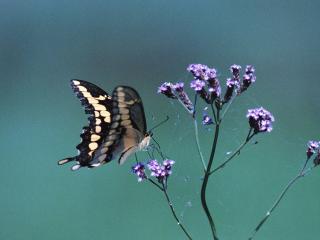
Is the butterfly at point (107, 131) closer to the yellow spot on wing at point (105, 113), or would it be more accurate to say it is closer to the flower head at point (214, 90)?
the yellow spot on wing at point (105, 113)

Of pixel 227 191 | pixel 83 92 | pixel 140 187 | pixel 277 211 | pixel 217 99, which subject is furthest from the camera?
pixel 140 187

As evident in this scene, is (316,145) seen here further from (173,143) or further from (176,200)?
(173,143)

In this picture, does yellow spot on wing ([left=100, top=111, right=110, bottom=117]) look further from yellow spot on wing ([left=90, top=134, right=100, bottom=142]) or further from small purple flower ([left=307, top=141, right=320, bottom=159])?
small purple flower ([left=307, top=141, right=320, bottom=159])

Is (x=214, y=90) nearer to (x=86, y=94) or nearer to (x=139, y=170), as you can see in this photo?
(x=139, y=170)

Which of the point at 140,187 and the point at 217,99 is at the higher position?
the point at 140,187

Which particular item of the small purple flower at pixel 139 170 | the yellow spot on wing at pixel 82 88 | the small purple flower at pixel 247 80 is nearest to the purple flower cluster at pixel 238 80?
the small purple flower at pixel 247 80

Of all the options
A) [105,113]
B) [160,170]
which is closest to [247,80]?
[160,170]

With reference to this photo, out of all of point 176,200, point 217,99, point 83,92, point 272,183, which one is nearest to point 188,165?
point 176,200
